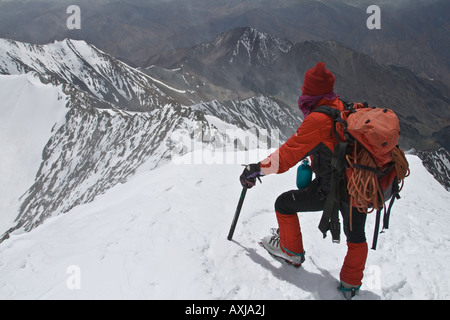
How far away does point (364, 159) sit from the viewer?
14.4ft

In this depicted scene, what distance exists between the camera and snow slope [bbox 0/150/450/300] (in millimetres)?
4852

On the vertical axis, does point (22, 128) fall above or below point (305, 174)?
below

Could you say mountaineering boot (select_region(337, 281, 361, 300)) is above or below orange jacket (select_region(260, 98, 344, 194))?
below

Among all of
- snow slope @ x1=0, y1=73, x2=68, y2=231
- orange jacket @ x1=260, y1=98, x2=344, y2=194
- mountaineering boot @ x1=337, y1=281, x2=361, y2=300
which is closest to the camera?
orange jacket @ x1=260, y1=98, x2=344, y2=194

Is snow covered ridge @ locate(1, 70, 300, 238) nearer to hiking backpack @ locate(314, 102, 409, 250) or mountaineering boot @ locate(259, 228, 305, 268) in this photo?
mountaineering boot @ locate(259, 228, 305, 268)

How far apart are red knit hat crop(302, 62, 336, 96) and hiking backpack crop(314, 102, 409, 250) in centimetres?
37

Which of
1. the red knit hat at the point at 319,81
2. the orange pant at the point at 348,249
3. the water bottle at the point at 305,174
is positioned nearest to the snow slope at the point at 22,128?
the orange pant at the point at 348,249

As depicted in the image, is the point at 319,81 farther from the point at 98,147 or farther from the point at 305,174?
the point at 98,147

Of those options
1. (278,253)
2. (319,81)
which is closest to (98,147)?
(278,253)

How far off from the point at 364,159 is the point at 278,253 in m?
2.31

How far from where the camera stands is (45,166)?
65500 mm

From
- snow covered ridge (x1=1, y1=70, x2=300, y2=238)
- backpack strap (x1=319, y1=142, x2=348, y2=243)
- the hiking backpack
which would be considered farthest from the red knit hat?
snow covered ridge (x1=1, y1=70, x2=300, y2=238)

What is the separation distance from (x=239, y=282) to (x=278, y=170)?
5.96 feet
